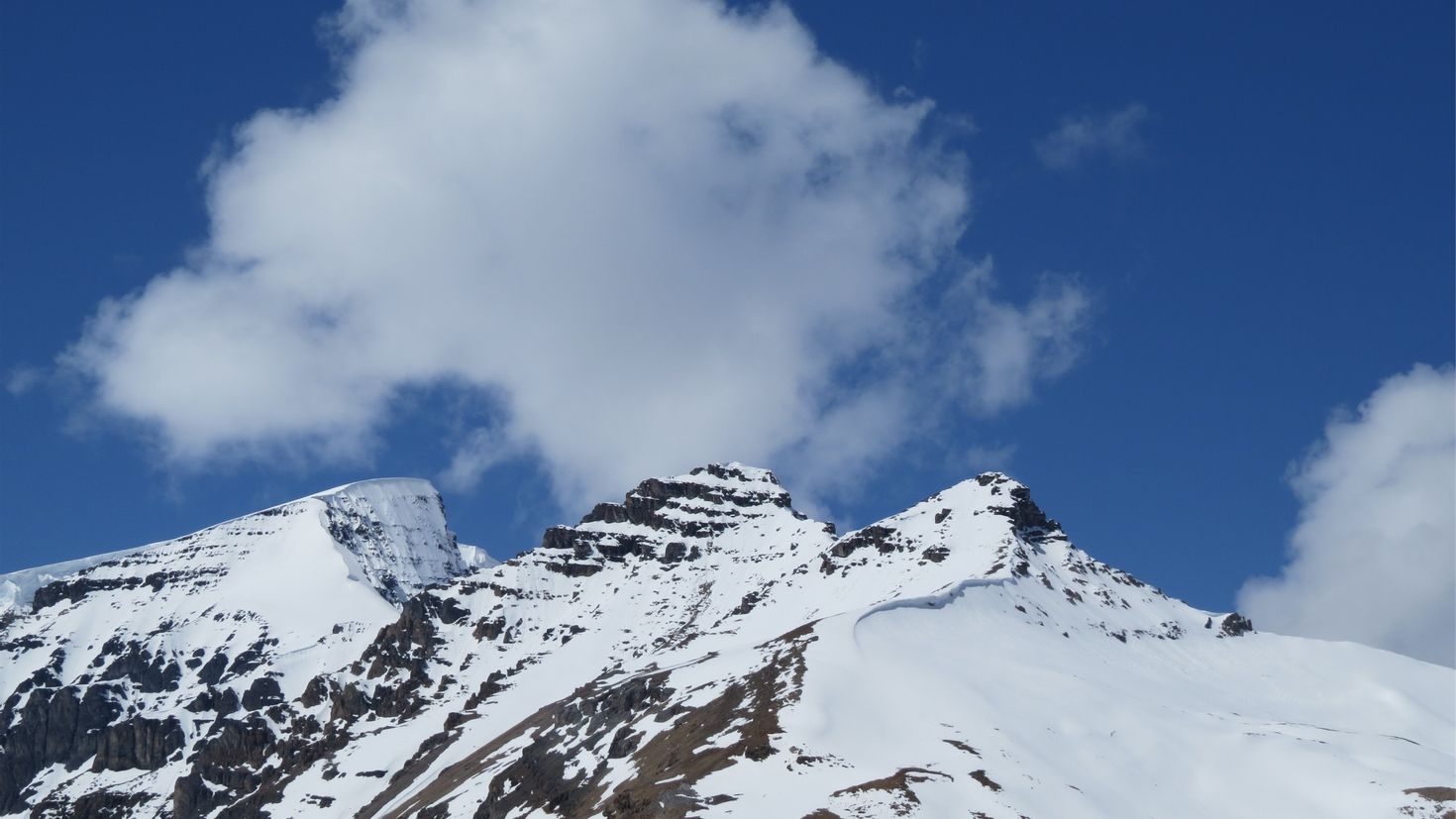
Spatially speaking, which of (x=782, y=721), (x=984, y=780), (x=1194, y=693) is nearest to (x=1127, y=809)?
(x=984, y=780)

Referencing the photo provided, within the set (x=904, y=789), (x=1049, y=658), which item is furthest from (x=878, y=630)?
(x=904, y=789)

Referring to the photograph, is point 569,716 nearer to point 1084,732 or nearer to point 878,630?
point 878,630

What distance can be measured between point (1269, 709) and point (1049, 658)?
34991mm

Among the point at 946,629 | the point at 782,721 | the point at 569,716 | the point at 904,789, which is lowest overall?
the point at 904,789

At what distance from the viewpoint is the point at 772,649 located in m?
173

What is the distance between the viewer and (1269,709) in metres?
188

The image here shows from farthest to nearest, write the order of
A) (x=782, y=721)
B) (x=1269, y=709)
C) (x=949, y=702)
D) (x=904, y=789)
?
(x=1269, y=709) → (x=949, y=702) → (x=782, y=721) → (x=904, y=789)

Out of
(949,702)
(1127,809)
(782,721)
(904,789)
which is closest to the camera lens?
(904,789)

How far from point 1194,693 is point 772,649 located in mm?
60421

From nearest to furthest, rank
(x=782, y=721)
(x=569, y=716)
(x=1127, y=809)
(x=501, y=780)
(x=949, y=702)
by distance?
(x=1127, y=809)
(x=782, y=721)
(x=949, y=702)
(x=501, y=780)
(x=569, y=716)

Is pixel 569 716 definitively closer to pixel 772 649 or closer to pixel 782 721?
pixel 772 649

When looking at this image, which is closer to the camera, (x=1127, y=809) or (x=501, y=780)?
(x=1127, y=809)

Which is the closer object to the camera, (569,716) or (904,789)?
(904,789)

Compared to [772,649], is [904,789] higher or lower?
lower
